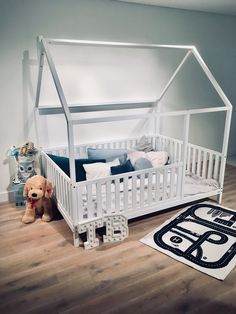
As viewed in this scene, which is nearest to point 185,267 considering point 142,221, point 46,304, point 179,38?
point 142,221

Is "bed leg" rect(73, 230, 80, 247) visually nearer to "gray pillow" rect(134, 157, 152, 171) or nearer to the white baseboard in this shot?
"gray pillow" rect(134, 157, 152, 171)

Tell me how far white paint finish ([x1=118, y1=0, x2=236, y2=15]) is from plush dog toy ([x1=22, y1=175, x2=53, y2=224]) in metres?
2.26

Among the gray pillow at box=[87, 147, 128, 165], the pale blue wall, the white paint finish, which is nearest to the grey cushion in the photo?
the gray pillow at box=[87, 147, 128, 165]

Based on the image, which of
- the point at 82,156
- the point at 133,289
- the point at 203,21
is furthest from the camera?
the point at 203,21

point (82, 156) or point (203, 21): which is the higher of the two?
point (203, 21)

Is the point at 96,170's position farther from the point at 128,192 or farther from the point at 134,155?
the point at 134,155

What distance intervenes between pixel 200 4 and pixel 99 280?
10.7ft

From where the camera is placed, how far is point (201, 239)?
2387mm

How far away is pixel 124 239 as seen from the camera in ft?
7.98

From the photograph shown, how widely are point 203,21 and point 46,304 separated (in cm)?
387

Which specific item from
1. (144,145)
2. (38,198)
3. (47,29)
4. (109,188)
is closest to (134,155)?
(144,145)

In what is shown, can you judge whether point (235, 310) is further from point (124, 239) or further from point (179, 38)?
point (179, 38)

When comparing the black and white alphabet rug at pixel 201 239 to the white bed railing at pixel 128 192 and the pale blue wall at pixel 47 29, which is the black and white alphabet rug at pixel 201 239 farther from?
the pale blue wall at pixel 47 29

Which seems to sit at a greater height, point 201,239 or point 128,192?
point 128,192
